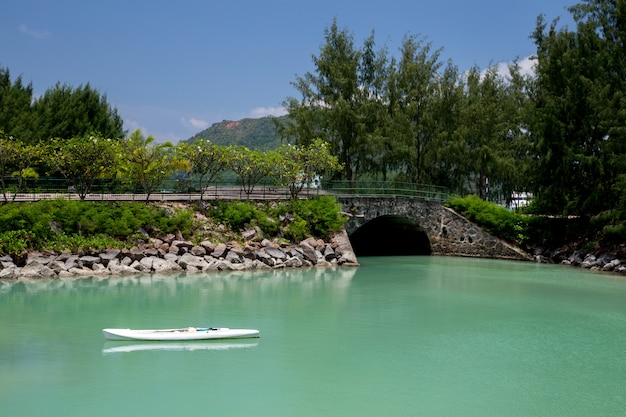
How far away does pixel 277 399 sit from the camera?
12555 mm

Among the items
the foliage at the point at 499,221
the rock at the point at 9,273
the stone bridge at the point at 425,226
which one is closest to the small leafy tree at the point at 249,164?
the stone bridge at the point at 425,226

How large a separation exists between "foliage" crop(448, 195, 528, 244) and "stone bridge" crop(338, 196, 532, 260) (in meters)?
0.59

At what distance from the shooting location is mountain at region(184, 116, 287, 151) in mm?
129500

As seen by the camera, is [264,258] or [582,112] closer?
[264,258]

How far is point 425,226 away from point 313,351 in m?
29.5

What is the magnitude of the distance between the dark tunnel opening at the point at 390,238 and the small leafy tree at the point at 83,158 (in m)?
20.2

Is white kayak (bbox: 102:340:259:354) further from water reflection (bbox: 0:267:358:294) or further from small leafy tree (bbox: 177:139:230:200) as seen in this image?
small leafy tree (bbox: 177:139:230:200)

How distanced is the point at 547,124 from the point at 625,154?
575cm

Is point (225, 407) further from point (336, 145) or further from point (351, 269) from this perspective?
point (336, 145)

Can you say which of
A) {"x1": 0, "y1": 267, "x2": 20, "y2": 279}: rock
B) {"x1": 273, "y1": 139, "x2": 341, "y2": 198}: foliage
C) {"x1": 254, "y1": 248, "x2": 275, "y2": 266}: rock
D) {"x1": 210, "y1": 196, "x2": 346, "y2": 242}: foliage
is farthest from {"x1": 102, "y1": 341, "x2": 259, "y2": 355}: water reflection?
{"x1": 273, "y1": 139, "x2": 341, "y2": 198}: foliage

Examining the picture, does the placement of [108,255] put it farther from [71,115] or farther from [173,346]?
[71,115]

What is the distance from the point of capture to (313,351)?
1620cm

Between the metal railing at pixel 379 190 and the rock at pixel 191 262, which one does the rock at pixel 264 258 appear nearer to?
the rock at pixel 191 262

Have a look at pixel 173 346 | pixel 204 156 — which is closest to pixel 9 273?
pixel 204 156
